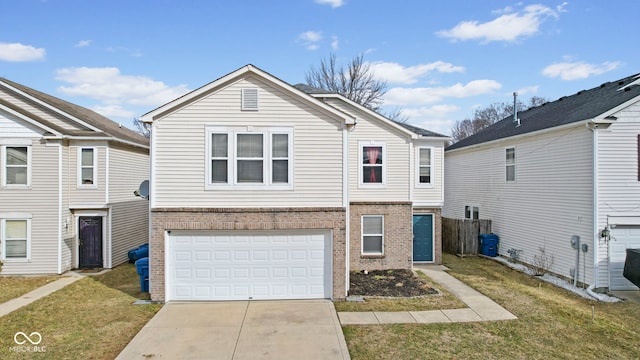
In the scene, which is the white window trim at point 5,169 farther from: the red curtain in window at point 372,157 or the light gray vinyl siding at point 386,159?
the red curtain in window at point 372,157

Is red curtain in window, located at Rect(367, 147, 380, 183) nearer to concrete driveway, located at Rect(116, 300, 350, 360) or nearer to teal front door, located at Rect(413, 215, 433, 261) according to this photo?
teal front door, located at Rect(413, 215, 433, 261)

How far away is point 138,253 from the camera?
13.8 meters

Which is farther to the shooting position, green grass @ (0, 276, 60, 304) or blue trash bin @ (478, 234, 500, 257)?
blue trash bin @ (478, 234, 500, 257)

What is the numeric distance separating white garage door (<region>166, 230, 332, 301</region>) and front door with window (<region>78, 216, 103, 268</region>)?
22.1ft

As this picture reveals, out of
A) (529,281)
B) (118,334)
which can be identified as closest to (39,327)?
(118,334)

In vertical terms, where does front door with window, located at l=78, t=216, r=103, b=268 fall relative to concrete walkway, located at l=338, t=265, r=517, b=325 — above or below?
above

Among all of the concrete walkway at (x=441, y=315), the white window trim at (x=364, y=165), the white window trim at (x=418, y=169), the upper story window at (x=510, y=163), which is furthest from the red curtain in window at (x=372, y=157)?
the upper story window at (x=510, y=163)

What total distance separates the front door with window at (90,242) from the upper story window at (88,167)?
144 cm

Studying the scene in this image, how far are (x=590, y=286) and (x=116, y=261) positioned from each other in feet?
56.8

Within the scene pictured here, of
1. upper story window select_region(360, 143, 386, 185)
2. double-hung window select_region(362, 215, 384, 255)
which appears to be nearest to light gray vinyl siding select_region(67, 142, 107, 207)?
upper story window select_region(360, 143, 386, 185)

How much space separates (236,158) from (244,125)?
953 millimetres

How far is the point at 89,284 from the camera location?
12.3 meters

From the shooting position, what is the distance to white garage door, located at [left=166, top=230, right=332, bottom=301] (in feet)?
33.3

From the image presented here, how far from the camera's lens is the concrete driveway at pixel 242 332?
23.1 ft
